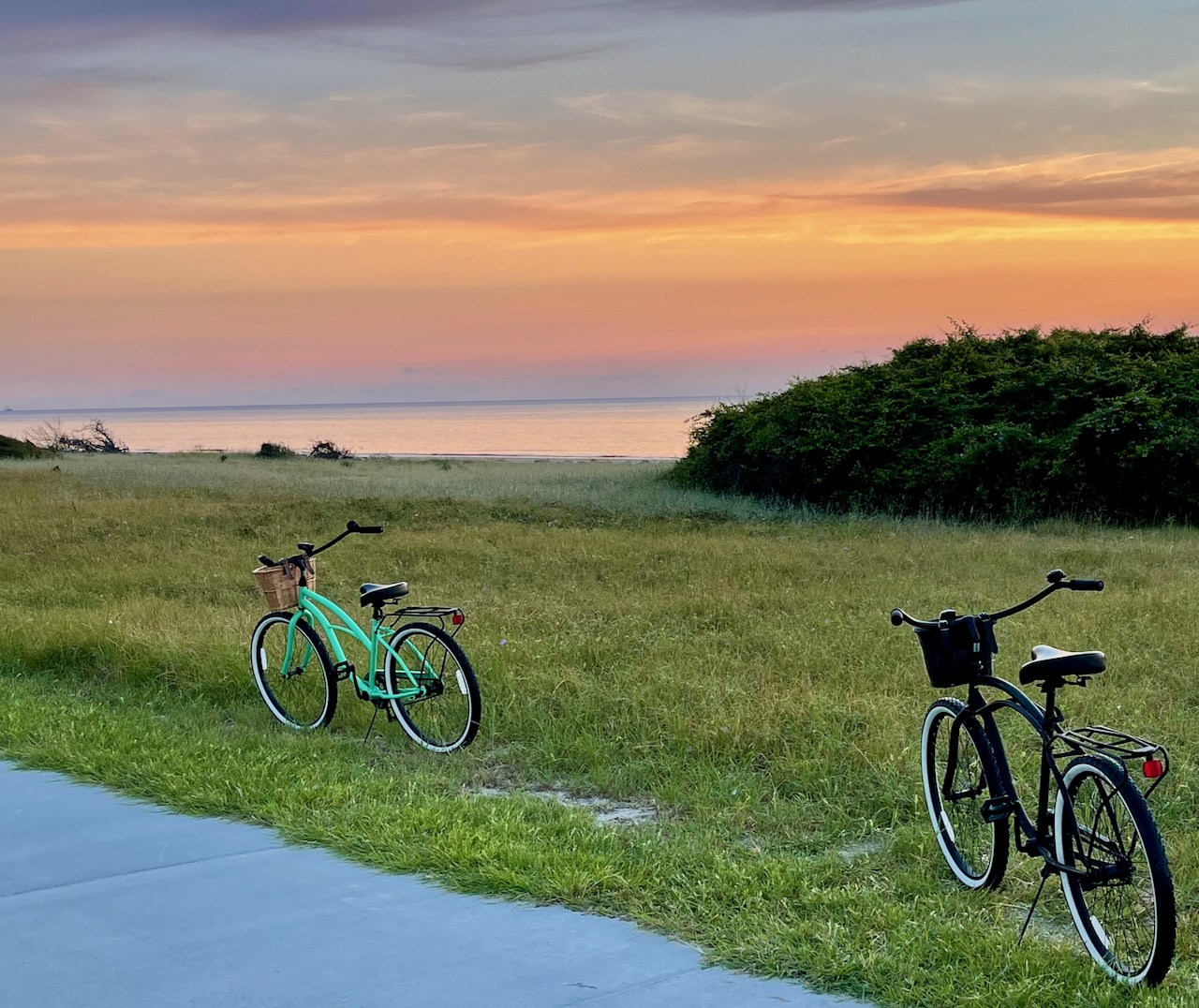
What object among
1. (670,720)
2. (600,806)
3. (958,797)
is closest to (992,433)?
(670,720)

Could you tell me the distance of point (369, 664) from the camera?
24.8 feet

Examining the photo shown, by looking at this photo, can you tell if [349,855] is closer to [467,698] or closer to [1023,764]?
[467,698]

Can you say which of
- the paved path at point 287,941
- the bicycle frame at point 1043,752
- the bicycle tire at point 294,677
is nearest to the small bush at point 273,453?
the bicycle tire at point 294,677

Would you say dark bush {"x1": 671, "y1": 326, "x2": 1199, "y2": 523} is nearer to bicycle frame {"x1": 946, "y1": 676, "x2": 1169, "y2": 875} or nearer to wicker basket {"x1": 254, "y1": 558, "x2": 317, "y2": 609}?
wicker basket {"x1": 254, "y1": 558, "x2": 317, "y2": 609}

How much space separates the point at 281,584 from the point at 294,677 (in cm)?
84

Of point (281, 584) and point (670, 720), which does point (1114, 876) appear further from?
point (281, 584)

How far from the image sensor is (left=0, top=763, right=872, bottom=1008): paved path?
12.5ft

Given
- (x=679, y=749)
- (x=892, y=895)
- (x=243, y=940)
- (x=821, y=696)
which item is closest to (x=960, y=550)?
(x=821, y=696)

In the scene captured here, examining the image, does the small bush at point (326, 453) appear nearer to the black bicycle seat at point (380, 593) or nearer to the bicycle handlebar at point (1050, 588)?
the black bicycle seat at point (380, 593)

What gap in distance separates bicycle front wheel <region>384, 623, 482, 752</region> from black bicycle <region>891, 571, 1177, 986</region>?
2746 mm

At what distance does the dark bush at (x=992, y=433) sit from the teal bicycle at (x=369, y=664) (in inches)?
553

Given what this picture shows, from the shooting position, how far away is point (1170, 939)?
3.67 m

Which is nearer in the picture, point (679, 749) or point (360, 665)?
point (679, 749)

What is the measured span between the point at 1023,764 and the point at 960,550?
28.5 feet
